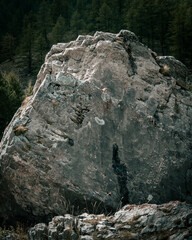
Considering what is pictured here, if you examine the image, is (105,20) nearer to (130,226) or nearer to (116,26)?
(116,26)

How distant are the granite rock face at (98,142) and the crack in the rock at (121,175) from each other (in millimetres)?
40

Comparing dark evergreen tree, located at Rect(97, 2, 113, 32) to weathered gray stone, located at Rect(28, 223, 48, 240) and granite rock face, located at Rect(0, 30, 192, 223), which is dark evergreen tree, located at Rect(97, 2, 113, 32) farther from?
weathered gray stone, located at Rect(28, 223, 48, 240)

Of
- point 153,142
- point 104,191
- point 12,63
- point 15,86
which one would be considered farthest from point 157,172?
point 12,63

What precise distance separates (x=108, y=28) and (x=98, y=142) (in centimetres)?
7304

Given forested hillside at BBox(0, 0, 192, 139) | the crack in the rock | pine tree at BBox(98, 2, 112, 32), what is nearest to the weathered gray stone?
the crack in the rock

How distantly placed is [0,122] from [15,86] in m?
13.0

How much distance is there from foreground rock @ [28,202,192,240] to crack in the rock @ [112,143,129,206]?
1.86 metres

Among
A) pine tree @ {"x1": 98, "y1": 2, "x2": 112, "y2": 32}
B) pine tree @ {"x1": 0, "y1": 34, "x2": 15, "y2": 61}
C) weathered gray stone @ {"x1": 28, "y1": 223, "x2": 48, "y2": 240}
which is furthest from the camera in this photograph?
pine tree @ {"x1": 0, "y1": 34, "x2": 15, "y2": 61}

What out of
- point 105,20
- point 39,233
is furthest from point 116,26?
point 39,233

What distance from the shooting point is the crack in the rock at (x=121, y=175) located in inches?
380

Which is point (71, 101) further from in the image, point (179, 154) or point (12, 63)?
point (12, 63)

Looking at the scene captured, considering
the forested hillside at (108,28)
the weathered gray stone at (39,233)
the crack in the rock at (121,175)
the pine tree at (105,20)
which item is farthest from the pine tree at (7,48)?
the weathered gray stone at (39,233)

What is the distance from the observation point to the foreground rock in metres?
6.55

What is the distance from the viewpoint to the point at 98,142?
32.4 ft
